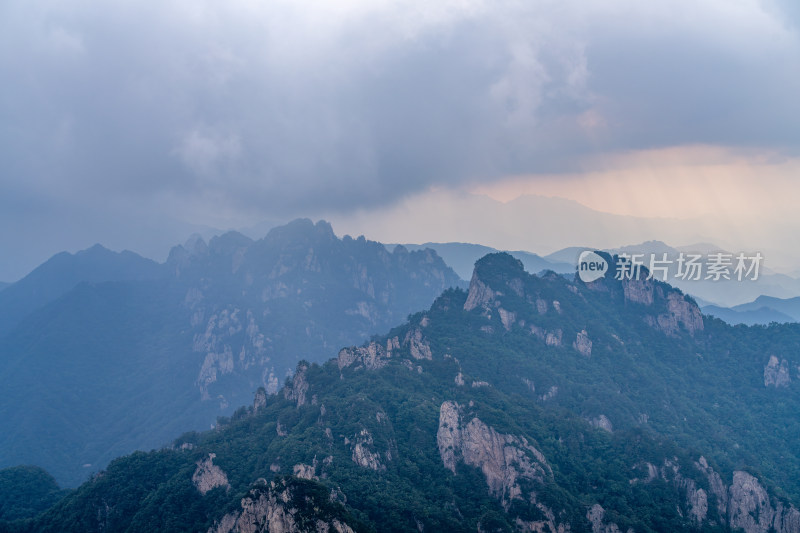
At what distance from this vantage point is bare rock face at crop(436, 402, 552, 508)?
6469cm

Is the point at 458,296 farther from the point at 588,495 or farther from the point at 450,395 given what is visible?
the point at 588,495

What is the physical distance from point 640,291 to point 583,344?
79.2 ft

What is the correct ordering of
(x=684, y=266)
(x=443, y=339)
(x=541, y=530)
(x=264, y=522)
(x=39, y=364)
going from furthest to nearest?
(x=39, y=364) < (x=443, y=339) < (x=684, y=266) < (x=541, y=530) < (x=264, y=522)

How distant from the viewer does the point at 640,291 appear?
418ft

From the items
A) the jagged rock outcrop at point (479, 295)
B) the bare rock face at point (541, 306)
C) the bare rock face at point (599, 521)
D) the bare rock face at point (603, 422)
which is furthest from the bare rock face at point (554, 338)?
the bare rock face at point (599, 521)

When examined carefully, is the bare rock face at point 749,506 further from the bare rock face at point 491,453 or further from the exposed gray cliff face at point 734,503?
the bare rock face at point 491,453

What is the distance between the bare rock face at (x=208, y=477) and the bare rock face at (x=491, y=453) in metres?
26.5

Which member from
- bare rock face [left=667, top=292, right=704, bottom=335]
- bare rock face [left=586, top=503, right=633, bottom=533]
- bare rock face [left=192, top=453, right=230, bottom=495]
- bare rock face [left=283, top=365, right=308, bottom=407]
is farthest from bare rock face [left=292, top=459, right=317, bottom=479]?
bare rock face [left=667, top=292, right=704, bottom=335]

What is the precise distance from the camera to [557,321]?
11906 cm

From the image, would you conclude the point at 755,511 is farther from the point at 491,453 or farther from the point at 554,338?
the point at 554,338

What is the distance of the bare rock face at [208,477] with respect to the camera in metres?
63.8

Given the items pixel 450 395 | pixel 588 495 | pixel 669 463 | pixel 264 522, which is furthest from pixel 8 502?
pixel 669 463

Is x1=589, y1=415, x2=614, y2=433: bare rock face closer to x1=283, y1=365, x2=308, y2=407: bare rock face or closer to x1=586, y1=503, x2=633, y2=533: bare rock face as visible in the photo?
x1=586, y1=503, x2=633, y2=533: bare rock face

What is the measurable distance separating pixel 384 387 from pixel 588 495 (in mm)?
31336
